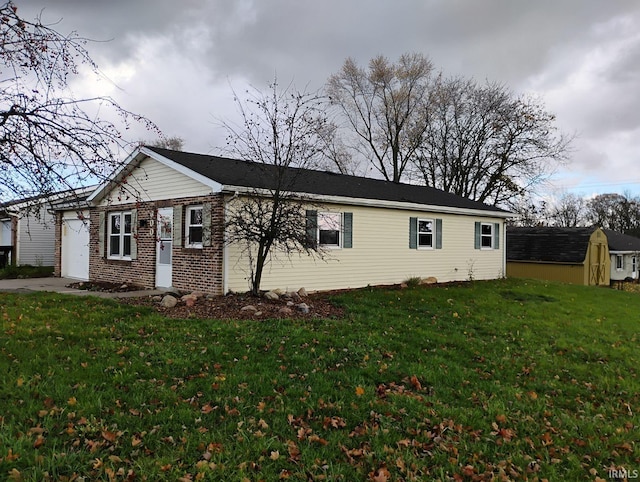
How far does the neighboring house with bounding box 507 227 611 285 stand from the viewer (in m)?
25.1

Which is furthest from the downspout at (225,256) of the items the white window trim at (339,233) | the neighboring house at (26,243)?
the neighboring house at (26,243)

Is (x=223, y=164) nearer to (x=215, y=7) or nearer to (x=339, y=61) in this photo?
(x=215, y=7)

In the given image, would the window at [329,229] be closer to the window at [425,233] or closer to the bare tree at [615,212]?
the window at [425,233]

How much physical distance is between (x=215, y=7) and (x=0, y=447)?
863 cm

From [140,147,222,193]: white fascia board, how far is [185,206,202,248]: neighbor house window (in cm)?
90

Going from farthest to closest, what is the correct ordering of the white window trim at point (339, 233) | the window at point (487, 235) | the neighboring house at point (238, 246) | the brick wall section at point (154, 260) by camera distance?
the window at point (487, 235)
the white window trim at point (339, 233)
the neighboring house at point (238, 246)
the brick wall section at point (154, 260)

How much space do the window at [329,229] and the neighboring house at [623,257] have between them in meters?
25.6

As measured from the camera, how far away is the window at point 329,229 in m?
13.1

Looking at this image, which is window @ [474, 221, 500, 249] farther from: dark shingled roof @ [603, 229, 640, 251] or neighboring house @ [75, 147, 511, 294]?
dark shingled roof @ [603, 229, 640, 251]

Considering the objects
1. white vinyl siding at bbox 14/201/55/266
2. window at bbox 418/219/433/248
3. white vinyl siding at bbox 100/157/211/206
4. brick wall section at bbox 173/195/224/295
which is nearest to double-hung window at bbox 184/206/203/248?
brick wall section at bbox 173/195/224/295

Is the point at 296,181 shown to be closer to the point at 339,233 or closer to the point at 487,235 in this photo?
the point at 339,233

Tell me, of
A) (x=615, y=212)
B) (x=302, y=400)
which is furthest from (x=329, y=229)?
(x=615, y=212)

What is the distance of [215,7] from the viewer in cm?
930

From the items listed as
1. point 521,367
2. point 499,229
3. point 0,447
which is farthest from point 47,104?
point 499,229
